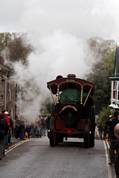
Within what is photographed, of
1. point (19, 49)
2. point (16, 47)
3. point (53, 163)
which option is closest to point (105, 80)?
point (16, 47)

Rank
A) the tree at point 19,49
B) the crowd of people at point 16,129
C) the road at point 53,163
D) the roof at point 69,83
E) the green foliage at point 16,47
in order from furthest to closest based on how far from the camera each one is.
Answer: the green foliage at point 16,47 → the tree at point 19,49 → the roof at point 69,83 → the crowd of people at point 16,129 → the road at point 53,163

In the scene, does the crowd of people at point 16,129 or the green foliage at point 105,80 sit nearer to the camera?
the crowd of people at point 16,129

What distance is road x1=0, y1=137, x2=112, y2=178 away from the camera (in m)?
16.2

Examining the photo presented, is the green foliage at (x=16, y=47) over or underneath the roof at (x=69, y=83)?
over

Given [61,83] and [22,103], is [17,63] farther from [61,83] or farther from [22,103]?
[61,83]

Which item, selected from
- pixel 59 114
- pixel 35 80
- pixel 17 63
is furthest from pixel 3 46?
pixel 59 114

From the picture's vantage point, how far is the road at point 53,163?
16.2 m

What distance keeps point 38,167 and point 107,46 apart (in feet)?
117

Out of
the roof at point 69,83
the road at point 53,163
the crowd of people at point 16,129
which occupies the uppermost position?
the roof at point 69,83

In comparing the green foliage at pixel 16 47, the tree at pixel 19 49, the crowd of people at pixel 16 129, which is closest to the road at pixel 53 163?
the crowd of people at pixel 16 129

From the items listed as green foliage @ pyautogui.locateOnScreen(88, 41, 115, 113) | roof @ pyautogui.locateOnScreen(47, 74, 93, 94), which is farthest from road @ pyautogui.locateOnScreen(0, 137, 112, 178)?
green foliage @ pyautogui.locateOnScreen(88, 41, 115, 113)

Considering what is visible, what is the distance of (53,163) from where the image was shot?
19.1 meters

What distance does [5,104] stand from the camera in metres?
55.8

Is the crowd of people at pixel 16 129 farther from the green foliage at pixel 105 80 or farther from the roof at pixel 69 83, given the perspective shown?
the green foliage at pixel 105 80
